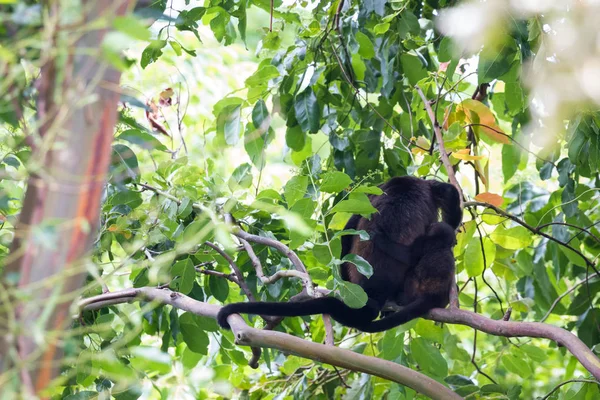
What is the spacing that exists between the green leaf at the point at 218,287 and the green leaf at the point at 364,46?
4.45ft

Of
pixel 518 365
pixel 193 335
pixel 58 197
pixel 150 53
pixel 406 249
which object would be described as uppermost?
pixel 150 53

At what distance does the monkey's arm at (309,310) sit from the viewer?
2.30m

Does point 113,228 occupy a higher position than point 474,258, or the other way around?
point 474,258

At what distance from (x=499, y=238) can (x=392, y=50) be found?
1161mm

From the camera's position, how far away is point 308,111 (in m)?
3.44

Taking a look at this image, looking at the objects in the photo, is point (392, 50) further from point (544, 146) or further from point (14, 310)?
point (14, 310)

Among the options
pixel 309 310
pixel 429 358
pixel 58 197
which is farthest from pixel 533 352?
pixel 58 197

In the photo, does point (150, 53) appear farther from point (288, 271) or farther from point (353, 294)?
point (353, 294)

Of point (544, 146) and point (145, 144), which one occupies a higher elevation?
point (544, 146)

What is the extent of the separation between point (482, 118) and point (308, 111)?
0.84m

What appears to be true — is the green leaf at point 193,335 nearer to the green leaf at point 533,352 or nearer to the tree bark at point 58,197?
the green leaf at point 533,352

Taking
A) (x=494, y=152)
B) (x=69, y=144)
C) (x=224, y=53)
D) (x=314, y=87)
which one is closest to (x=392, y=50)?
(x=314, y=87)

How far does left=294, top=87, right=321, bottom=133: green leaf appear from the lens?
3418 millimetres

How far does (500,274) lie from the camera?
365cm
